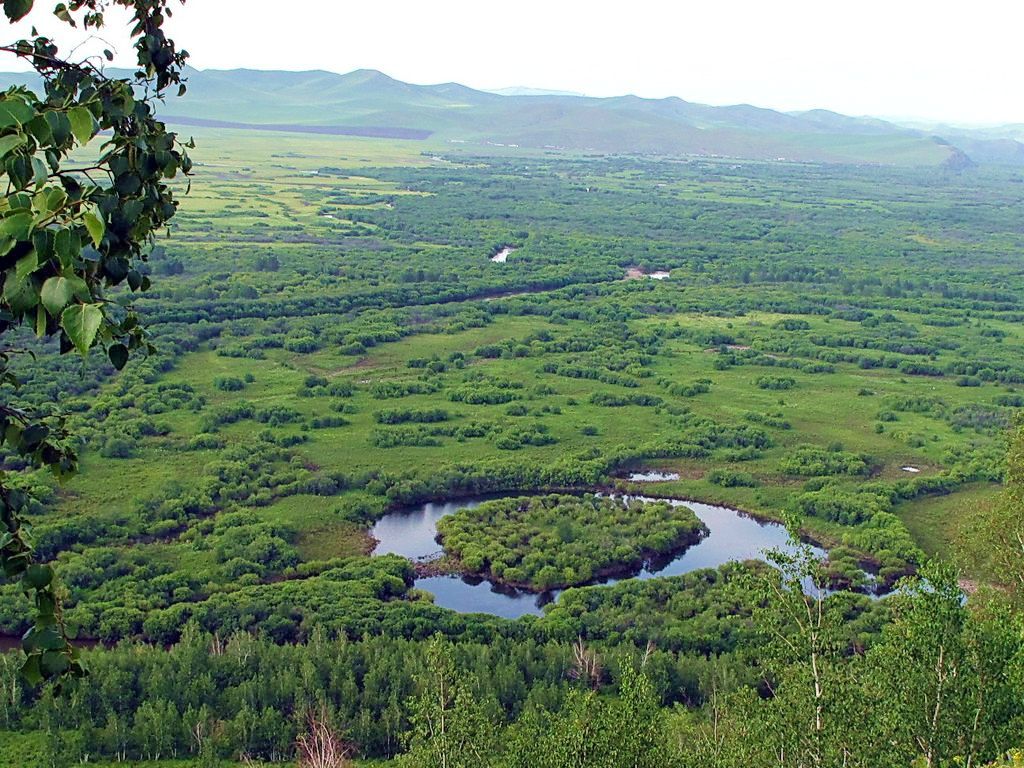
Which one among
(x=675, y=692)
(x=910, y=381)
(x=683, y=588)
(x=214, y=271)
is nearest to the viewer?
(x=675, y=692)

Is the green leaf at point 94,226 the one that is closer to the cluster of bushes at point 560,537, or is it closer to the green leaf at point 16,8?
the green leaf at point 16,8

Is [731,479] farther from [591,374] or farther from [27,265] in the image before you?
[27,265]

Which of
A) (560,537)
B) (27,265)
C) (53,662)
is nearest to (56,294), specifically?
(27,265)

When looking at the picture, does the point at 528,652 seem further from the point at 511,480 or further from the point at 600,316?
the point at 600,316

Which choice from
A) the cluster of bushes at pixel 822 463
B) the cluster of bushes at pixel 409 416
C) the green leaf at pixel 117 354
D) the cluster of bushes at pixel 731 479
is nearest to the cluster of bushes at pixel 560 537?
the cluster of bushes at pixel 731 479

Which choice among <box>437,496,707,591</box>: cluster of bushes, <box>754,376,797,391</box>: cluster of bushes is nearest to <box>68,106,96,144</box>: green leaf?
<box>437,496,707,591</box>: cluster of bushes

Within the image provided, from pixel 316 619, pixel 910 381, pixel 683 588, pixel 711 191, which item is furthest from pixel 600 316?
pixel 711 191
